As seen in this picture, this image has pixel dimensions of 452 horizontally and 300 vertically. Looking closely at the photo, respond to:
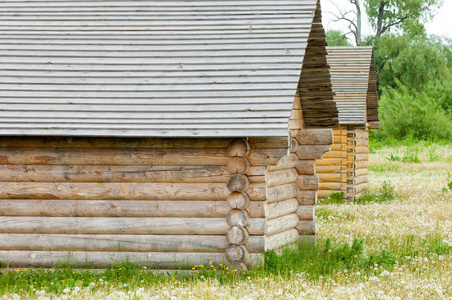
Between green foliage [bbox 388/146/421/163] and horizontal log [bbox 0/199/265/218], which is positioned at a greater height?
horizontal log [bbox 0/199/265/218]

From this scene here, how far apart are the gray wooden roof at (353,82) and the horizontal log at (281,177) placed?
310 inches

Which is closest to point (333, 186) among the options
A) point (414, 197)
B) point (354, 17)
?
point (414, 197)

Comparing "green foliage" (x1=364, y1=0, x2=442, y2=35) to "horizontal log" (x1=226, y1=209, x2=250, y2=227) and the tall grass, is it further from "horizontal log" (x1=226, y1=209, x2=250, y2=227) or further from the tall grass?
Result: "horizontal log" (x1=226, y1=209, x2=250, y2=227)

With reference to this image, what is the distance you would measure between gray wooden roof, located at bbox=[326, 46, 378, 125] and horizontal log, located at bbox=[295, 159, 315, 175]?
24.8 feet

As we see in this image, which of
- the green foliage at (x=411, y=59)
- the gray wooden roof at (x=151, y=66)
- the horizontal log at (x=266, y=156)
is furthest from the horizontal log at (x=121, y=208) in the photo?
the green foliage at (x=411, y=59)

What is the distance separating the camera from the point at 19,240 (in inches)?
361

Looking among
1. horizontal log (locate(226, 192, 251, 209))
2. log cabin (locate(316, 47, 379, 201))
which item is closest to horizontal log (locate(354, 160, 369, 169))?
log cabin (locate(316, 47, 379, 201))

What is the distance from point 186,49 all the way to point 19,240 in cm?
393

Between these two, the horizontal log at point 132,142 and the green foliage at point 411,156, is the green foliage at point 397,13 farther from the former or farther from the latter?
the horizontal log at point 132,142

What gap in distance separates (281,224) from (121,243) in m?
2.71

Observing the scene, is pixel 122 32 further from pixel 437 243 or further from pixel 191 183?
pixel 437 243

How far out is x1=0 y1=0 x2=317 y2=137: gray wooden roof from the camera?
28.5 feet

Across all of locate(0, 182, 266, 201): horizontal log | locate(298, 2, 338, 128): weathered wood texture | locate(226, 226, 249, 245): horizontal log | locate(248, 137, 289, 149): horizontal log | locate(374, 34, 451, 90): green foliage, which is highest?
locate(374, 34, 451, 90): green foliage

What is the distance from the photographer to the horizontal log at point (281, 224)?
9.60m
